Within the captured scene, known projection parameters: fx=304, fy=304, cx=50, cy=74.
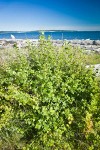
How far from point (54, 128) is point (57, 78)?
1288 mm

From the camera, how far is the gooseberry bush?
770 cm

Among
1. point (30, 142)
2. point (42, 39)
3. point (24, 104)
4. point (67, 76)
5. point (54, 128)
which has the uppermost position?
point (42, 39)

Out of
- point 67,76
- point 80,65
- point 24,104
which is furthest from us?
point 80,65

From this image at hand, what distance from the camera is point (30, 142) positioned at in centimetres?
812

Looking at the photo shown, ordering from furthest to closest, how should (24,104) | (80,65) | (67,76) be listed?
(80,65) → (67,76) → (24,104)

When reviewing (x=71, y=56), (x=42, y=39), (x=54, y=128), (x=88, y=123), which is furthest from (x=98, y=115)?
(x=42, y=39)

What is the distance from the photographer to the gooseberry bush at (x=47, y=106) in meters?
7.70

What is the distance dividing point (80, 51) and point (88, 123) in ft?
7.80

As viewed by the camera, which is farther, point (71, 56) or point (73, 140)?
point (71, 56)

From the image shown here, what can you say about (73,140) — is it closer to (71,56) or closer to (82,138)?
(82,138)

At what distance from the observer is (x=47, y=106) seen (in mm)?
7785

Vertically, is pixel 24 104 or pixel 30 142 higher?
pixel 24 104

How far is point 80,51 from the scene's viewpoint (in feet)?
29.8

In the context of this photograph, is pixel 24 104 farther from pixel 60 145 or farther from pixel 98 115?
pixel 98 115
